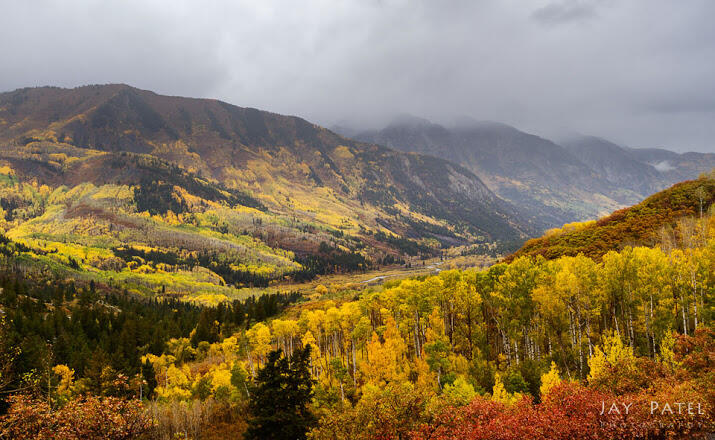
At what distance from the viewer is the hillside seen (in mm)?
91500

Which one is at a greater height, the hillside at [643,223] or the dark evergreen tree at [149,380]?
the hillside at [643,223]

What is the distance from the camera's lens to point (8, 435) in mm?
24766

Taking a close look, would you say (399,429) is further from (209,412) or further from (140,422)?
(209,412)

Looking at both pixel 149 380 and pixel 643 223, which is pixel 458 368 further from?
pixel 643 223

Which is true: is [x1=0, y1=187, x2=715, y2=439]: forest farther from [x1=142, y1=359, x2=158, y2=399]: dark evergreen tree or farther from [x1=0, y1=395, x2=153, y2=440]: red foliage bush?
[x1=142, y1=359, x2=158, y2=399]: dark evergreen tree

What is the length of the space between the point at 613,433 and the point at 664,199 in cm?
11761

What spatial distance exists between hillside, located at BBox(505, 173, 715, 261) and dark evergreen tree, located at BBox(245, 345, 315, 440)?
77.2 metres

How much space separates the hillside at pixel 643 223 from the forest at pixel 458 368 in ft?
24.3

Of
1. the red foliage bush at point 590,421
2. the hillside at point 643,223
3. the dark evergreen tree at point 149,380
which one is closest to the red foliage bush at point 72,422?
the red foliage bush at point 590,421

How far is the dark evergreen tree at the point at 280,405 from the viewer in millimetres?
39656

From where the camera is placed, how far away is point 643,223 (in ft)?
323

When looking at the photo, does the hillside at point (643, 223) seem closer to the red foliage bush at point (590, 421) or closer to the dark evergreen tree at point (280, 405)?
the red foliage bush at point (590, 421)

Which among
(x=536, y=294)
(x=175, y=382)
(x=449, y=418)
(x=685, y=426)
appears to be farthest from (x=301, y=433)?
(x=175, y=382)

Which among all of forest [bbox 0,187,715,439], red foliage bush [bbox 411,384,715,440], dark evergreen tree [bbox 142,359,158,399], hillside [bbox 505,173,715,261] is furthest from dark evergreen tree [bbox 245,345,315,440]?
hillside [bbox 505,173,715,261]
